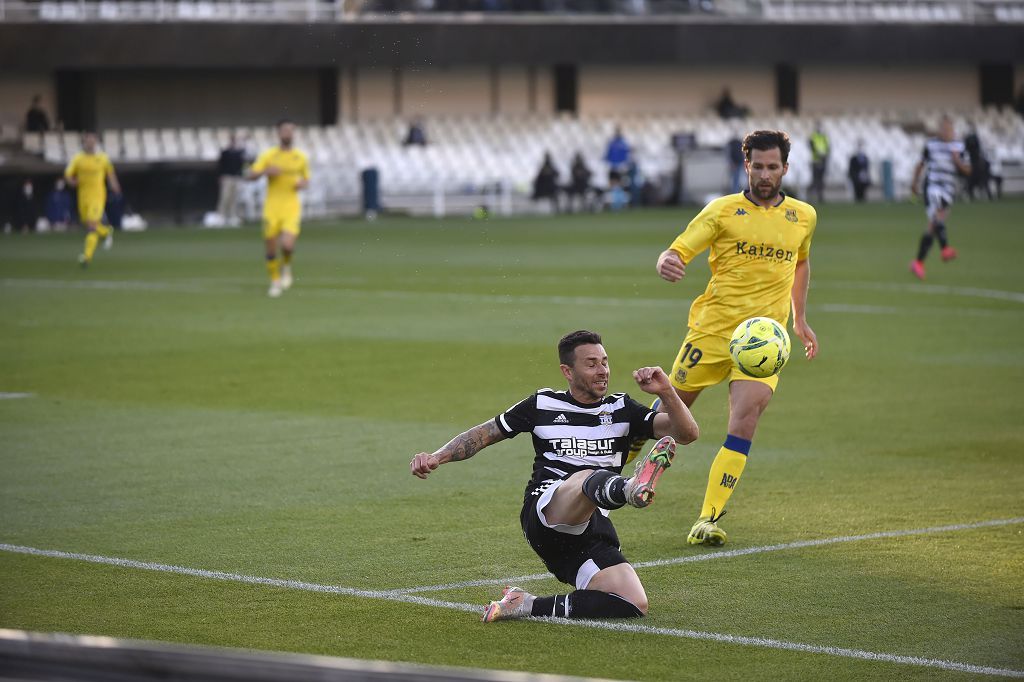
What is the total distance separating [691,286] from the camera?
24000 millimetres

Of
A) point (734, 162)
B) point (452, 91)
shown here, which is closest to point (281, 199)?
point (734, 162)

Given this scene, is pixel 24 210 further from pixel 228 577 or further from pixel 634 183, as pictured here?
pixel 228 577

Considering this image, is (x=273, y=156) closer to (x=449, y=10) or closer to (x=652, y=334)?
(x=652, y=334)

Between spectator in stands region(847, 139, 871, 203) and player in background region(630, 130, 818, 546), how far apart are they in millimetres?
41175

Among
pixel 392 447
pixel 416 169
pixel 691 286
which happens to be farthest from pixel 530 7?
pixel 392 447

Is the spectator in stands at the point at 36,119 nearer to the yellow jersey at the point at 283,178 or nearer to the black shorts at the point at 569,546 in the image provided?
the yellow jersey at the point at 283,178

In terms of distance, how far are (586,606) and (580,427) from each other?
728 millimetres

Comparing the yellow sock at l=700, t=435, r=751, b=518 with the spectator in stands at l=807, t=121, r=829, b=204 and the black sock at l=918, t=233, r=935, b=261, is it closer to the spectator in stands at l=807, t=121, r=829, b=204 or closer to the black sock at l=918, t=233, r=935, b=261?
the black sock at l=918, t=233, r=935, b=261

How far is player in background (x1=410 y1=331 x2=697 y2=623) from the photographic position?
6715 mm

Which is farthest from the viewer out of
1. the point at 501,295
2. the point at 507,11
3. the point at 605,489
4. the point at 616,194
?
the point at 507,11

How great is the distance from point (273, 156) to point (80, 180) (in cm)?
742

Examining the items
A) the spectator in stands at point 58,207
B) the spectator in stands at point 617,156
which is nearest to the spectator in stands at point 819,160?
the spectator in stands at point 617,156

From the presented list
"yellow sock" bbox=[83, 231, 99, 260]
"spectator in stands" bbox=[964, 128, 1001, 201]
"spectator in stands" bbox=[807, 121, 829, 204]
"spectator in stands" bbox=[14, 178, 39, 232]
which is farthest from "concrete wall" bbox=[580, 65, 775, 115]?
"yellow sock" bbox=[83, 231, 99, 260]

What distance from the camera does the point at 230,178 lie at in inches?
1625
